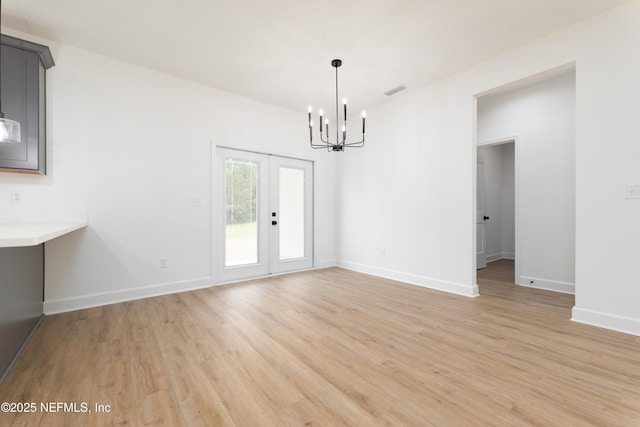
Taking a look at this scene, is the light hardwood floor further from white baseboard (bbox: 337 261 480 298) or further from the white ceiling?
the white ceiling

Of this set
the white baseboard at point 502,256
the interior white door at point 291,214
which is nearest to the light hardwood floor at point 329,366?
the interior white door at point 291,214

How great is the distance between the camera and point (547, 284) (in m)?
4.00

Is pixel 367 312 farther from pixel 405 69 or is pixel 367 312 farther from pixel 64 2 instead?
pixel 64 2

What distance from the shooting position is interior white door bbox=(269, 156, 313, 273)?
4879mm

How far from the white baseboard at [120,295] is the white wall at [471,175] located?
113 inches

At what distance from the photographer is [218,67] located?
11.9 ft

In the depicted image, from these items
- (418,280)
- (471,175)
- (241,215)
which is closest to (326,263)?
(418,280)

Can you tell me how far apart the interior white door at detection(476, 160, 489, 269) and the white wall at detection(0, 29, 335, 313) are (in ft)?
15.3

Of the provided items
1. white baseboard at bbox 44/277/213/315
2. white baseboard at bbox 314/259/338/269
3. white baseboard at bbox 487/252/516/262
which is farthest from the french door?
white baseboard at bbox 487/252/516/262

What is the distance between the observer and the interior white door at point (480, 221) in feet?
17.9

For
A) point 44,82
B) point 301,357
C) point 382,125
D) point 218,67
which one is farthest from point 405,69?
point 44,82

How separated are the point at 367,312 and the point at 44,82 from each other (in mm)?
4373

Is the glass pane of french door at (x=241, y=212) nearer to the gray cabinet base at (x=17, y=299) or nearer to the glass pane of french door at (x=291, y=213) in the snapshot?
the glass pane of french door at (x=291, y=213)

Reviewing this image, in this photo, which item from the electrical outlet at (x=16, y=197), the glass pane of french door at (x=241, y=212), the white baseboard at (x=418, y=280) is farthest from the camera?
the glass pane of french door at (x=241, y=212)
